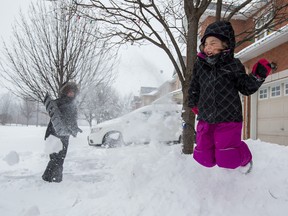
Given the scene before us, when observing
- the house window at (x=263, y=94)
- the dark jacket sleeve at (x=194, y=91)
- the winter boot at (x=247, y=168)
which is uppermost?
the house window at (x=263, y=94)

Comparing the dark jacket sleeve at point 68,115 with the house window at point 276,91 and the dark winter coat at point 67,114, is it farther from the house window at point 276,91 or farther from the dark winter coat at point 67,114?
the house window at point 276,91

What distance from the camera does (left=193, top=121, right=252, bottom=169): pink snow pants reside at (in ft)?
8.36

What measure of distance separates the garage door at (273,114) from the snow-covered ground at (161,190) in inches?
261

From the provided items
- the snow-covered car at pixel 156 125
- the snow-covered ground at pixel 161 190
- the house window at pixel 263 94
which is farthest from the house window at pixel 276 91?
the snow-covered ground at pixel 161 190

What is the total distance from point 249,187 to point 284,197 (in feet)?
1.02

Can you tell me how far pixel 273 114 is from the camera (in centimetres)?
1014

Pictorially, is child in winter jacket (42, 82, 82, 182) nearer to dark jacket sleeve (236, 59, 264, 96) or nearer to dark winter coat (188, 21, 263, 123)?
dark winter coat (188, 21, 263, 123)

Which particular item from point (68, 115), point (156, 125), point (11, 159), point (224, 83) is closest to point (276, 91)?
point (156, 125)

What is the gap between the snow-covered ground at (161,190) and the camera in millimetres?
2475

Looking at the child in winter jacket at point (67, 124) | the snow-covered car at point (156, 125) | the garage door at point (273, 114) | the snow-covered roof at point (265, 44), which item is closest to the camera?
the snow-covered car at point (156, 125)

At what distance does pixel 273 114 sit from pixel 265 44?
8.61ft

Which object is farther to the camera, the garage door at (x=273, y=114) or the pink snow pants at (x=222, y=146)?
the garage door at (x=273, y=114)

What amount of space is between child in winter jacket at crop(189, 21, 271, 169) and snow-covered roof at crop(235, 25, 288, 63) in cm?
635

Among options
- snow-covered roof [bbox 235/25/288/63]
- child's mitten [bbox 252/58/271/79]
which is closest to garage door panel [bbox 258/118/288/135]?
snow-covered roof [bbox 235/25/288/63]
